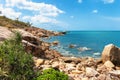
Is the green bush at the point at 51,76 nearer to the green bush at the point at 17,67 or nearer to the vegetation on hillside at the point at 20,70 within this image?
Answer: the vegetation on hillside at the point at 20,70

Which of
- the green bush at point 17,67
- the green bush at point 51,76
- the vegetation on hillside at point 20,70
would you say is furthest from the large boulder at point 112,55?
the green bush at point 17,67

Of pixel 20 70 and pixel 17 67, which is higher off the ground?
pixel 17 67

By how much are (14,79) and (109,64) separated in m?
13.7

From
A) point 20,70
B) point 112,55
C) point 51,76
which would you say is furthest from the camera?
point 112,55

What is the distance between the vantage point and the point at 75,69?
21812 millimetres

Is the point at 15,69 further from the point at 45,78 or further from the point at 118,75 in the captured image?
the point at 118,75

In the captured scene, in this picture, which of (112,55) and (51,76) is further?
(112,55)

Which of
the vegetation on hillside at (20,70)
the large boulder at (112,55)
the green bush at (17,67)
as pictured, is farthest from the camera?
the large boulder at (112,55)

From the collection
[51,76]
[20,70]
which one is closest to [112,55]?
[51,76]

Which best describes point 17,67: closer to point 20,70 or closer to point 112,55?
point 20,70

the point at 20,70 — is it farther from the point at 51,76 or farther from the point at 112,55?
the point at 112,55

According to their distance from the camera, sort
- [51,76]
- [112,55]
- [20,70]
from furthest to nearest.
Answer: [112,55], [20,70], [51,76]

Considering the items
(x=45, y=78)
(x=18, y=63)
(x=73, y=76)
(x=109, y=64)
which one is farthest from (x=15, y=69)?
(x=109, y=64)

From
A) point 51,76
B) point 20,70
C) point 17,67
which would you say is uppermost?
point 17,67
